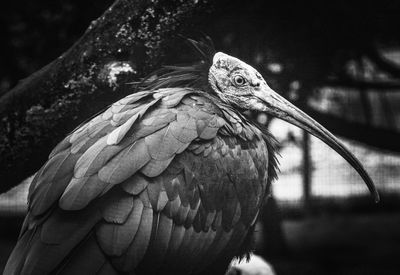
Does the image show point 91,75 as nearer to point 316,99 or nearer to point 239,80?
point 239,80

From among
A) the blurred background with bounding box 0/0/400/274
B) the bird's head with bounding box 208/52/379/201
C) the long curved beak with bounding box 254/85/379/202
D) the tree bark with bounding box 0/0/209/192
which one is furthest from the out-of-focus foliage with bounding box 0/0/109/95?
the long curved beak with bounding box 254/85/379/202

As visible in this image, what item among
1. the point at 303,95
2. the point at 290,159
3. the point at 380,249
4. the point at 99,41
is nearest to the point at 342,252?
the point at 380,249

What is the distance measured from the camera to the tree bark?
10.2ft

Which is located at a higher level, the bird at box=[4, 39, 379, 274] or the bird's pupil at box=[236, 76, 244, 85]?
the bird's pupil at box=[236, 76, 244, 85]

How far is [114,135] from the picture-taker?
8.47ft

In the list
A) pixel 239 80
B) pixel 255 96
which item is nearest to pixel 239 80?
pixel 239 80

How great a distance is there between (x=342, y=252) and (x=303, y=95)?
1648 mm

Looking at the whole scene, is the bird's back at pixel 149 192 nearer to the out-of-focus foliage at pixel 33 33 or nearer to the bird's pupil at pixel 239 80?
the bird's pupil at pixel 239 80

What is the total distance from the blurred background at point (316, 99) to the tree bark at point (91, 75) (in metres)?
0.48

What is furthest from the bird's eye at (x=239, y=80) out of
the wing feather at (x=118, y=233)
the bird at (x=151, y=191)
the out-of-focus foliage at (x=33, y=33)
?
the out-of-focus foliage at (x=33, y=33)

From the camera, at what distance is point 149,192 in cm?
250

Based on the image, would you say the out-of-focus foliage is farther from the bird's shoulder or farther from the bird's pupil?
the bird's shoulder

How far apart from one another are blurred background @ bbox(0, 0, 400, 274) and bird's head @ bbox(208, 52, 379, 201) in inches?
13.9

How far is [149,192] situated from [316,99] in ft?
8.36
